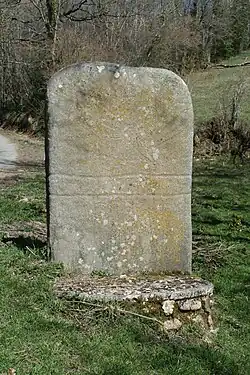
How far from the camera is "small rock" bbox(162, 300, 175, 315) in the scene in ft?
14.0

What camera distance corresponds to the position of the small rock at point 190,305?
169 inches

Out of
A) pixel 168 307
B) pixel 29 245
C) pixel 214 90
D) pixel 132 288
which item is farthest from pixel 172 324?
pixel 214 90

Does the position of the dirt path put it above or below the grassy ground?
below

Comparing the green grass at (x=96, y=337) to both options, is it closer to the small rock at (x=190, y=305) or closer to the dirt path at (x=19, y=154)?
the small rock at (x=190, y=305)

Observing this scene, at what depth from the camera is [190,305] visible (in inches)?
171

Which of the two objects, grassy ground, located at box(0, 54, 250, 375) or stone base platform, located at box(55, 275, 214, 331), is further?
stone base platform, located at box(55, 275, 214, 331)

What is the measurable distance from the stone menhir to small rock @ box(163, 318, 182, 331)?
2.28 ft

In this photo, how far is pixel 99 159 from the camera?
15.6 feet

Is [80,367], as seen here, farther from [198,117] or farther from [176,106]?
[198,117]

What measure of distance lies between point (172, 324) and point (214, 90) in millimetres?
19459

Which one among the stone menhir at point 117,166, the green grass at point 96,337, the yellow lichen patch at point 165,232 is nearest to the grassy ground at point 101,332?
the green grass at point 96,337

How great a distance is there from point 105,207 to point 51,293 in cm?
89

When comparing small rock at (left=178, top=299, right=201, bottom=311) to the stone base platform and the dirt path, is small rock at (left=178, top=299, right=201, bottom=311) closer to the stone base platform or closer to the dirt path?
the stone base platform

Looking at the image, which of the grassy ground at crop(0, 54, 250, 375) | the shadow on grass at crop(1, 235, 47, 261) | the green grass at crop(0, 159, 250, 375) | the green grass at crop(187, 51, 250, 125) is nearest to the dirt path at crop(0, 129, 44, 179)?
the green grass at crop(187, 51, 250, 125)
